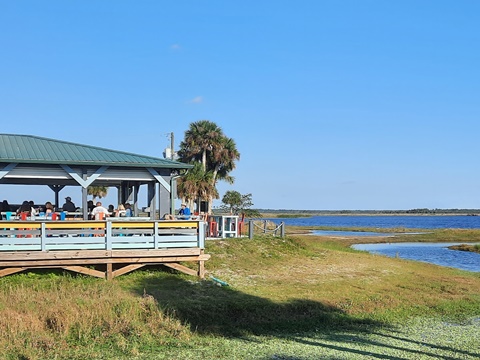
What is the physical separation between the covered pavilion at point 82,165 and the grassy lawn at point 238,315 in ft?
10.2

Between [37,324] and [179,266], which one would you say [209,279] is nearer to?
[179,266]

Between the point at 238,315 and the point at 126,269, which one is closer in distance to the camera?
the point at 238,315

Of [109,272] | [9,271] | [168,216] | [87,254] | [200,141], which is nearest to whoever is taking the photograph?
[9,271]

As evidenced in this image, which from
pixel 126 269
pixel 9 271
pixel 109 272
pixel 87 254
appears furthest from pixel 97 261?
pixel 9 271

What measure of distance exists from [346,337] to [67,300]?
19.5ft

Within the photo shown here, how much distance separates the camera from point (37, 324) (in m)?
10.8

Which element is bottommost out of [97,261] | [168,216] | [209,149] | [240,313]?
[240,313]

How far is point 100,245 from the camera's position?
15.6 metres

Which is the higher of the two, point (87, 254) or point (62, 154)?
point (62, 154)

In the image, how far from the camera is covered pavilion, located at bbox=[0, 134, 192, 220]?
1692 cm

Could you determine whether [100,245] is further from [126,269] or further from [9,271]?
[9,271]

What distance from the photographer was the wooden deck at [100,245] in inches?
587

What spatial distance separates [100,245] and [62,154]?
3.79 metres

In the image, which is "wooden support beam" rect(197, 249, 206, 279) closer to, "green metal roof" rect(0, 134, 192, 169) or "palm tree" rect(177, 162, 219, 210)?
"green metal roof" rect(0, 134, 192, 169)
